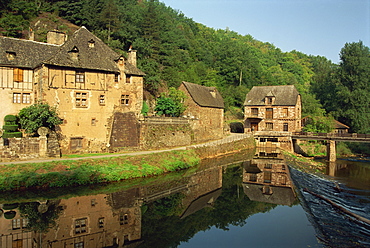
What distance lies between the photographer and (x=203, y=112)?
41281mm

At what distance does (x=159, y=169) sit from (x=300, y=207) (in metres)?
11.5

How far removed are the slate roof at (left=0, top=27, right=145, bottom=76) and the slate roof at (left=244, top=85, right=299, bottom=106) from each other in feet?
85.7

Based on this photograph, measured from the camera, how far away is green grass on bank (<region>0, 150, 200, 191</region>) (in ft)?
58.8

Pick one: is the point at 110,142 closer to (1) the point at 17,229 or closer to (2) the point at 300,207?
(1) the point at 17,229

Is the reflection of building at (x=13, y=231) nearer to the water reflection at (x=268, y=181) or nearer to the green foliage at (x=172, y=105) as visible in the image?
the water reflection at (x=268, y=181)

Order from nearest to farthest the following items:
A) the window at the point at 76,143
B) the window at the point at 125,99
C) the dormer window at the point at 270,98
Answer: the window at the point at 76,143
the window at the point at 125,99
the dormer window at the point at 270,98

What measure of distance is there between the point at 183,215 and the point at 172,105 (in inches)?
930

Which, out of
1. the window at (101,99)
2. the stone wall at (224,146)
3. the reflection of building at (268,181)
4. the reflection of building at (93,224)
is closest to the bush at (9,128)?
the window at (101,99)

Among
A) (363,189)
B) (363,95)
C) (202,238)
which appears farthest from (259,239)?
(363,95)

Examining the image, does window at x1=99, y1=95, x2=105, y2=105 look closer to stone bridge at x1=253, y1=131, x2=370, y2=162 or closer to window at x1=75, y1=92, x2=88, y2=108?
window at x1=75, y1=92, x2=88, y2=108

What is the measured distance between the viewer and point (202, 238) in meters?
13.5

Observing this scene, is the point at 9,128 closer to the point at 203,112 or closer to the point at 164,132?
the point at 164,132

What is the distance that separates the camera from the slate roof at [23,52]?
26.0 metres

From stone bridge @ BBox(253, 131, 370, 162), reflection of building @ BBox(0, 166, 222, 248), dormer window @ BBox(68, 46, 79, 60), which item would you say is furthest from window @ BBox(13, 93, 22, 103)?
stone bridge @ BBox(253, 131, 370, 162)
